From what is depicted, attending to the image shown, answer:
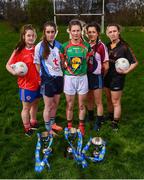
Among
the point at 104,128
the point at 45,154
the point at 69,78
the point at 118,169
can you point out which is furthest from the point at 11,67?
the point at 118,169

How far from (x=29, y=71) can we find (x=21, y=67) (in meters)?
0.18

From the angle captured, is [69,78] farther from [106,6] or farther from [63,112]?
[106,6]

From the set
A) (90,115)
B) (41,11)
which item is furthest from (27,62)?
(41,11)

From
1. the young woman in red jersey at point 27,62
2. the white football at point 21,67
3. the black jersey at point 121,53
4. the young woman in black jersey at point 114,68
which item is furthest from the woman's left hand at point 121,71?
the white football at point 21,67

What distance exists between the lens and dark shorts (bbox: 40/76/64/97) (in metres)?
4.41

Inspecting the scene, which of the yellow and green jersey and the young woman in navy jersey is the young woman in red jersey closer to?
the young woman in navy jersey

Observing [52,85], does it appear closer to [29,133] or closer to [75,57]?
[75,57]

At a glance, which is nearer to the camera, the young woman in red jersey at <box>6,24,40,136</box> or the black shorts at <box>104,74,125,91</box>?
the young woman in red jersey at <box>6,24,40,136</box>

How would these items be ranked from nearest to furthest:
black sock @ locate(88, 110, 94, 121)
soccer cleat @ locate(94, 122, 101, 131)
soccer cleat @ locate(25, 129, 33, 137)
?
soccer cleat @ locate(25, 129, 33, 137) → soccer cleat @ locate(94, 122, 101, 131) → black sock @ locate(88, 110, 94, 121)

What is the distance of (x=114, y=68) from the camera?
186 inches

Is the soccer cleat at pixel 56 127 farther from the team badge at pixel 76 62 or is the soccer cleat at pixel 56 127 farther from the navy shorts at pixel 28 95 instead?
the team badge at pixel 76 62

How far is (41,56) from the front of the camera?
4355 millimetres

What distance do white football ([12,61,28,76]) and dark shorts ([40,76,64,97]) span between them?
0.29 m

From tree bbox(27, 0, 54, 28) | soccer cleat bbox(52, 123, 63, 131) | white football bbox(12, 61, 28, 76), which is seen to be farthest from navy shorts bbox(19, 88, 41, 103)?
tree bbox(27, 0, 54, 28)
